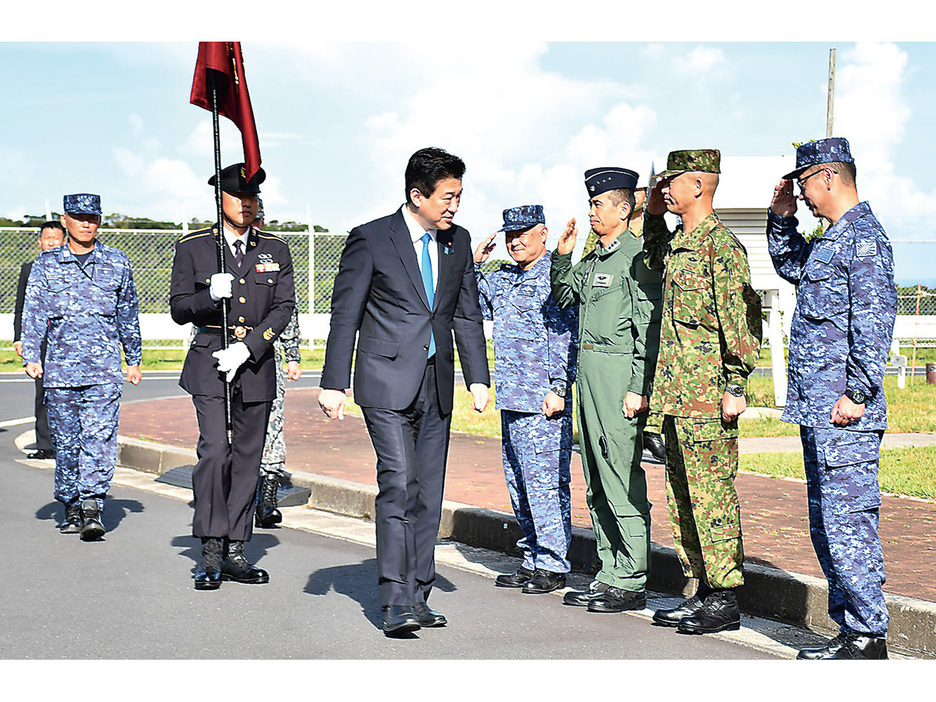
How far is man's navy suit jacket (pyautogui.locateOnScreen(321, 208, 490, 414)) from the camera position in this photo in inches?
227

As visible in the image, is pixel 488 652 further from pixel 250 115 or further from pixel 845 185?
pixel 250 115

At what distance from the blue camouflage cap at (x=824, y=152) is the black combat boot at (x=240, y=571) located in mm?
3665

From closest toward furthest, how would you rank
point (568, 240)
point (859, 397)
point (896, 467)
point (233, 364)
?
point (859, 397)
point (568, 240)
point (233, 364)
point (896, 467)

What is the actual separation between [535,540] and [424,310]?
1612mm

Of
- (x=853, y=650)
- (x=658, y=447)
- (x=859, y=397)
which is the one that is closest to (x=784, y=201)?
(x=859, y=397)

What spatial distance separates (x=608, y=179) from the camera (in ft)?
20.4

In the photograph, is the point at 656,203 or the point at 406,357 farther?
the point at 656,203

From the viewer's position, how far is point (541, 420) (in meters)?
6.57

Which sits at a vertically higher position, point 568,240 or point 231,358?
point 568,240

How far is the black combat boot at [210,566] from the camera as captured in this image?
653 centimetres

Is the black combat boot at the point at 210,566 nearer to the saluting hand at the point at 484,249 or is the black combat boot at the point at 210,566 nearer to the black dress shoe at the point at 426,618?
the black dress shoe at the point at 426,618

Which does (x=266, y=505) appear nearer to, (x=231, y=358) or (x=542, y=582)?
(x=231, y=358)

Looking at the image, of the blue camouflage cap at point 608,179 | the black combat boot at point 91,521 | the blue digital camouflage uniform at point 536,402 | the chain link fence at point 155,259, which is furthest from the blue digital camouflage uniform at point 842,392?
the chain link fence at point 155,259

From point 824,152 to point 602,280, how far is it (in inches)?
55.8
